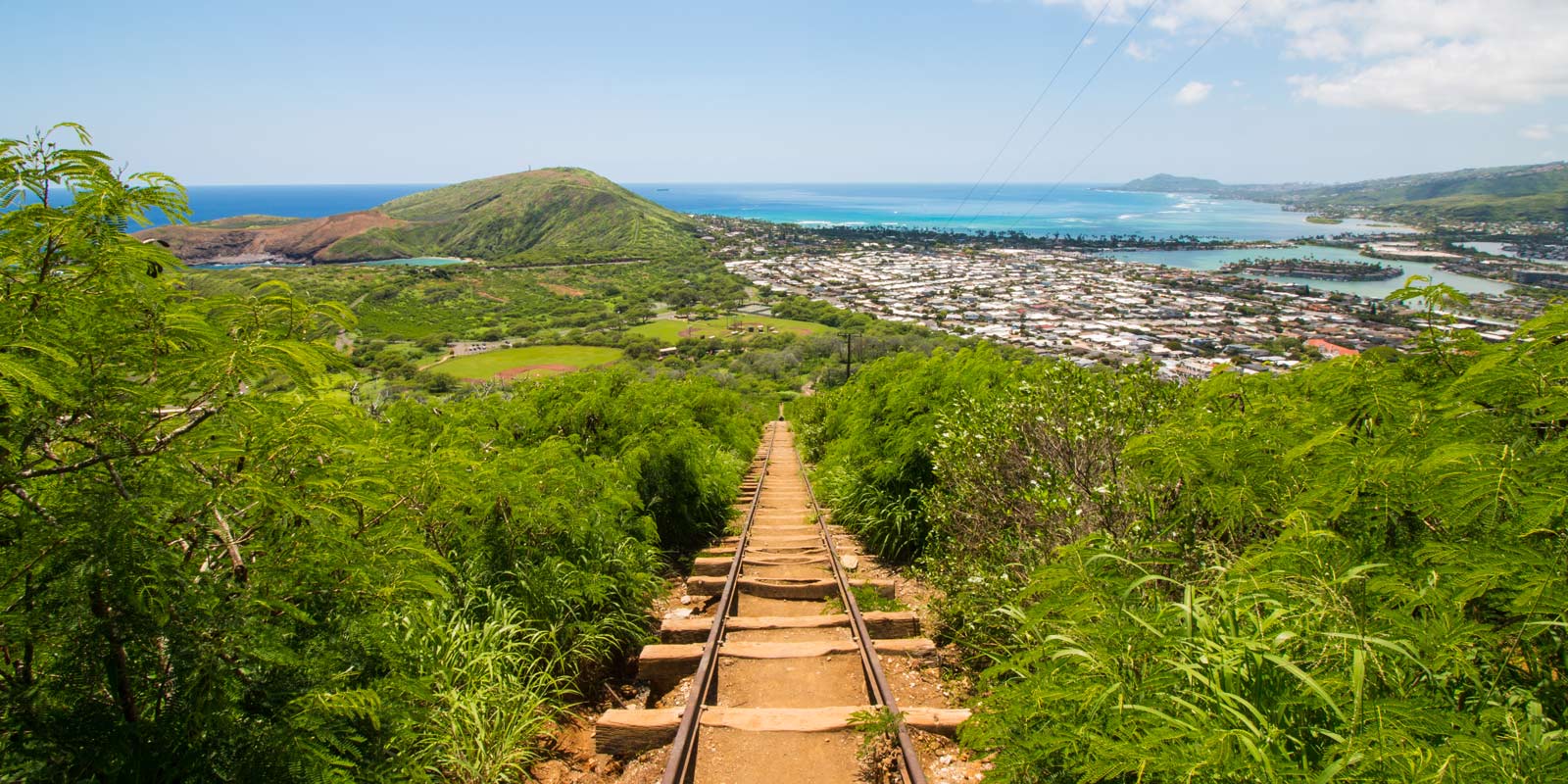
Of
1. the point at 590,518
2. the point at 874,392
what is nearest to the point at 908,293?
the point at 874,392

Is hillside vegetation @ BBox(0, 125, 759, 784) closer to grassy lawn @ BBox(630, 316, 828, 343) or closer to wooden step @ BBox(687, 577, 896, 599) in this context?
wooden step @ BBox(687, 577, 896, 599)

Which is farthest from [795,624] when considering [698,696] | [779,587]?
[698,696]

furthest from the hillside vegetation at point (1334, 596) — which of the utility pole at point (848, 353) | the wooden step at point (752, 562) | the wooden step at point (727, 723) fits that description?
the utility pole at point (848, 353)

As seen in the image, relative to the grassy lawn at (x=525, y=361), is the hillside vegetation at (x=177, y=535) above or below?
above

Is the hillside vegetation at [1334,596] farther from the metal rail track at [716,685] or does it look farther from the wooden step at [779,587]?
the wooden step at [779,587]

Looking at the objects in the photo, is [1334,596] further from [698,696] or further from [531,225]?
[531,225]

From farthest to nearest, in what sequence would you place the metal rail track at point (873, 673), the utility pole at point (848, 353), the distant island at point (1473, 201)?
the distant island at point (1473, 201) < the utility pole at point (848, 353) < the metal rail track at point (873, 673)
